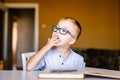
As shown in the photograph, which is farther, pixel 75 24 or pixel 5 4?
pixel 5 4

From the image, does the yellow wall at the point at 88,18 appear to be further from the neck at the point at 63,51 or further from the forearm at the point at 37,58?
the forearm at the point at 37,58

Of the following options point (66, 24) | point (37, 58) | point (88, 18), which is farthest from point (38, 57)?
point (88, 18)

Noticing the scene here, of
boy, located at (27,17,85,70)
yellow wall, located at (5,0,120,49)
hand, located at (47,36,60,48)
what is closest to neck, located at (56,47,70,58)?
boy, located at (27,17,85,70)

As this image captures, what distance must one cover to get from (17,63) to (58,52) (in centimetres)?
741

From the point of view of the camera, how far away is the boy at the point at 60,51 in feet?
4.32

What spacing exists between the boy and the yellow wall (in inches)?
200

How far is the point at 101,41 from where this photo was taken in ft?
21.6

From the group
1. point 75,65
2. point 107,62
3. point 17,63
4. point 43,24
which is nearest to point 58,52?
point 75,65

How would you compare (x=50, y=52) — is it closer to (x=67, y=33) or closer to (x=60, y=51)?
(x=60, y=51)

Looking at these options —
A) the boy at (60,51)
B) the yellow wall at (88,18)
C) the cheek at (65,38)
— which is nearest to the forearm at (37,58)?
the boy at (60,51)

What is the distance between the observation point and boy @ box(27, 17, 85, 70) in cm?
132

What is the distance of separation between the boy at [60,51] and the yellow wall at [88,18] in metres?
5.08

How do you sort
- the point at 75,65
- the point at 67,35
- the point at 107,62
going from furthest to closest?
the point at 107,62 → the point at 75,65 → the point at 67,35

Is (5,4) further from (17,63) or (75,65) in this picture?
(75,65)
